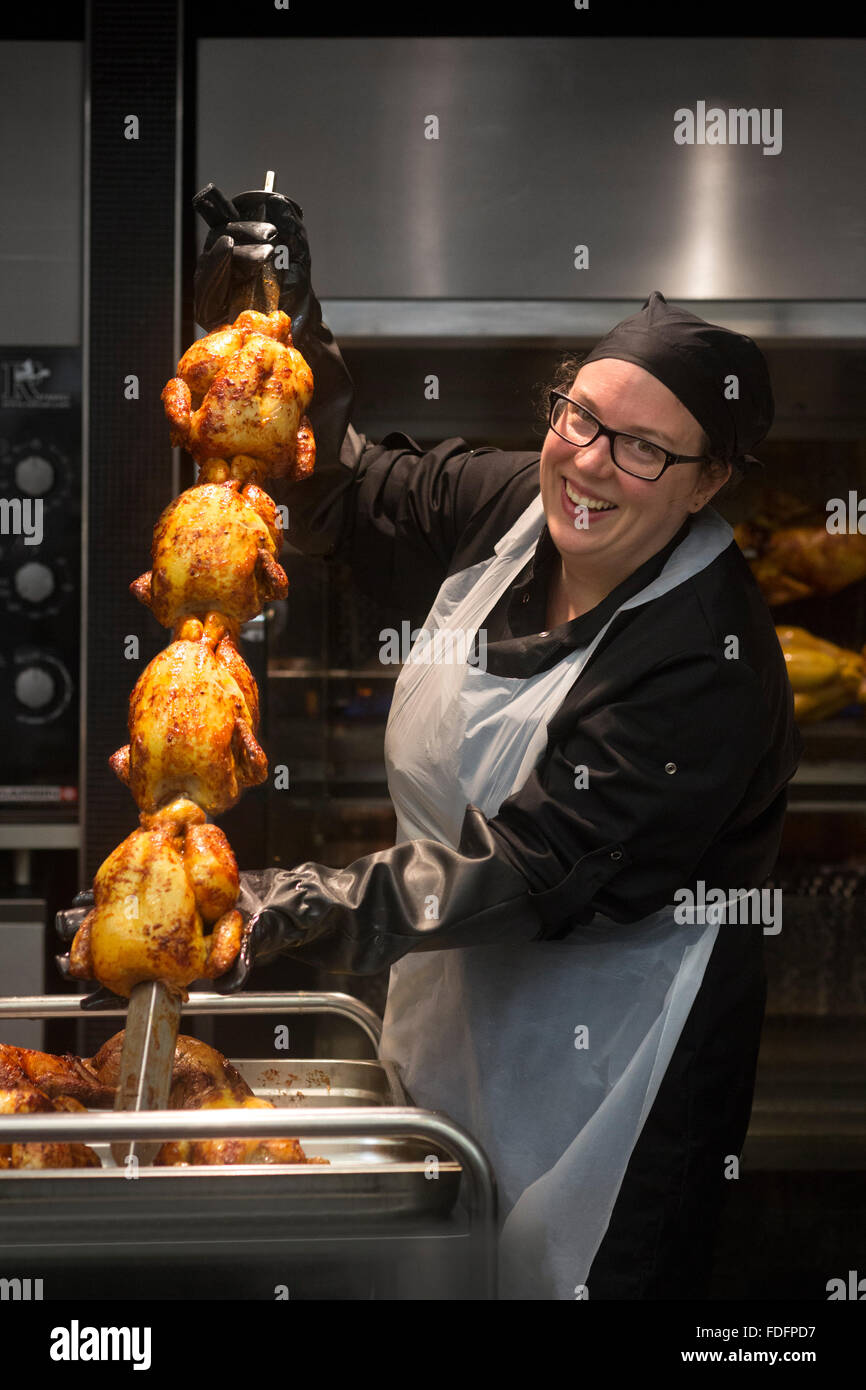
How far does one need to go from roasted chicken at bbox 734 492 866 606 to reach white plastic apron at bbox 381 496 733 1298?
816 mm

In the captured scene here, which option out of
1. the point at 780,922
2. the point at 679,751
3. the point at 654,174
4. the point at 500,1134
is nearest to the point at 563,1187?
the point at 500,1134

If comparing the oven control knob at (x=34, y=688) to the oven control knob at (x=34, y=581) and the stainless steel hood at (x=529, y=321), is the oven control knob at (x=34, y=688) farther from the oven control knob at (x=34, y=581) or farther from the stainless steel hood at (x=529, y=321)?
the stainless steel hood at (x=529, y=321)

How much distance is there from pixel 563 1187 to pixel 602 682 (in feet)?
1.78

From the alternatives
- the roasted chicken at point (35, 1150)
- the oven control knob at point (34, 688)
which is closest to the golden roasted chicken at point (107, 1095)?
the roasted chicken at point (35, 1150)

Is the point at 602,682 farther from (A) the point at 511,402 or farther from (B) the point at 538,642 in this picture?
(A) the point at 511,402

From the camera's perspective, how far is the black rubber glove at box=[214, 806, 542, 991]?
1.12m

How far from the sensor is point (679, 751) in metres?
1.30

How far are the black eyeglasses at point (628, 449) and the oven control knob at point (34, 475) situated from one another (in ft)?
3.33

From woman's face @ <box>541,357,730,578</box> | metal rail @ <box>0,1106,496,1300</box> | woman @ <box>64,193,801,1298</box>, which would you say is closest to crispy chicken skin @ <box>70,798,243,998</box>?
metal rail @ <box>0,1106,496,1300</box>

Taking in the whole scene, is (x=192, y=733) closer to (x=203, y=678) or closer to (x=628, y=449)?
(x=203, y=678)

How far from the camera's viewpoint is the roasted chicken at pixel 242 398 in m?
1.25

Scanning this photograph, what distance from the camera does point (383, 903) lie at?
1.15 meters

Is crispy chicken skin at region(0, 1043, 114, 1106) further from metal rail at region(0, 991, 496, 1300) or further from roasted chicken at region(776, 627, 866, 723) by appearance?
roasted chicken at region(776, 627, 866, 723)

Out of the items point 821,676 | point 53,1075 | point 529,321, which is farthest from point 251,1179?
point 821,676
